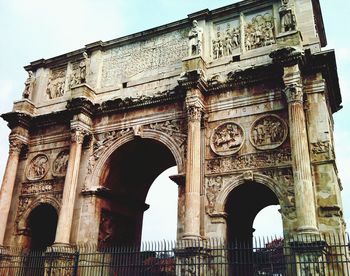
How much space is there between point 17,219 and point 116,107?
578 cm

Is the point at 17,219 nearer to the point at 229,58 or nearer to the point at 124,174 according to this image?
the point at 124,174

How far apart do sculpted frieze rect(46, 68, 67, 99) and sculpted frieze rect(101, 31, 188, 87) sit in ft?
Answer: 6.95

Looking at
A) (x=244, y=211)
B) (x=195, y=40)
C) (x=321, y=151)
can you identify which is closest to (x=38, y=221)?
(x=244, y=211)

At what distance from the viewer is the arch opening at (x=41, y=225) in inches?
600

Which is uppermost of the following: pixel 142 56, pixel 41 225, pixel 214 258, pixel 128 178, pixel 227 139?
pixel 142 56

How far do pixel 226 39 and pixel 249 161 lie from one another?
474cm

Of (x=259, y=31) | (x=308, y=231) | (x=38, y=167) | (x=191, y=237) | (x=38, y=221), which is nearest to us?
(x=308, y=231)

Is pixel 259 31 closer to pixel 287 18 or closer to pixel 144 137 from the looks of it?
pixel 287 18

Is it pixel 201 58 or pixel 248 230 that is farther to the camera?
pixel 248 230

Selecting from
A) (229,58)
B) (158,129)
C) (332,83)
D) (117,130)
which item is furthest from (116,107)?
(332,83)

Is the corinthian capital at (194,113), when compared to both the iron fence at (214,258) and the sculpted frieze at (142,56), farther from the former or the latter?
the iron fence at (214,258)

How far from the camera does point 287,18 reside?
12.5m

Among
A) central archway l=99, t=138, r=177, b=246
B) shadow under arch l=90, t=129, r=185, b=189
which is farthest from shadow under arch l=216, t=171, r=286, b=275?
central archway l=99, t=138, r=177, b=246

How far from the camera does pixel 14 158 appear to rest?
1560cm
